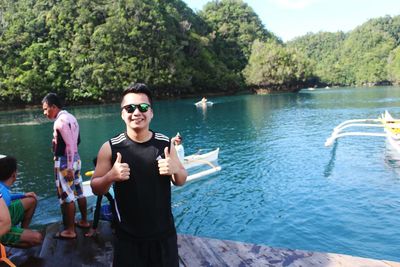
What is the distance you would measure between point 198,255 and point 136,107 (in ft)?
8.12

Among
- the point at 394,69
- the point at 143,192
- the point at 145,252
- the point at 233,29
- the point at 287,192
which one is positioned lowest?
the point at 287,192

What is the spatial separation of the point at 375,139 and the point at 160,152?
25.1 meters

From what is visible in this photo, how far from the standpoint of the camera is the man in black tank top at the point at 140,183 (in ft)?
9.36

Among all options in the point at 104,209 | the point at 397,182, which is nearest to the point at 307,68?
the point at 397,182

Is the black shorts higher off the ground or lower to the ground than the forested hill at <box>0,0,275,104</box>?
lower

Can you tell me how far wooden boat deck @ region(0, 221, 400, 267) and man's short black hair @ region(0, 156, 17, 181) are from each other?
1.06m

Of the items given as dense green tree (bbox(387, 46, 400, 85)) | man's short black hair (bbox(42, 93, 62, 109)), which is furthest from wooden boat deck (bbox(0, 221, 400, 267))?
dense green tree (bbox(387, 46, 400, 85))

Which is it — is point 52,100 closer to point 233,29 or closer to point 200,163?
point 200,163

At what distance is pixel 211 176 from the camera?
17.1 m

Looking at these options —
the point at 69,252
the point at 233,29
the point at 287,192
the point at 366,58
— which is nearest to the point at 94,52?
the point at 287,192

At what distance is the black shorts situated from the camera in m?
3.01

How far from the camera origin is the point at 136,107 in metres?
2.94

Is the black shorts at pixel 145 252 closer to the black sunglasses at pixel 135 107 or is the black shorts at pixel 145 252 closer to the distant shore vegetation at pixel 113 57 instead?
the black sunglasses at pixel 135 107

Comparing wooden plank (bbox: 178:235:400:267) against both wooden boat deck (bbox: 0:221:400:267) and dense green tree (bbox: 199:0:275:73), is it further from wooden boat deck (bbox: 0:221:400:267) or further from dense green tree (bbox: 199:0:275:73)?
dense green tree (bbox: 199:0:275:73)
